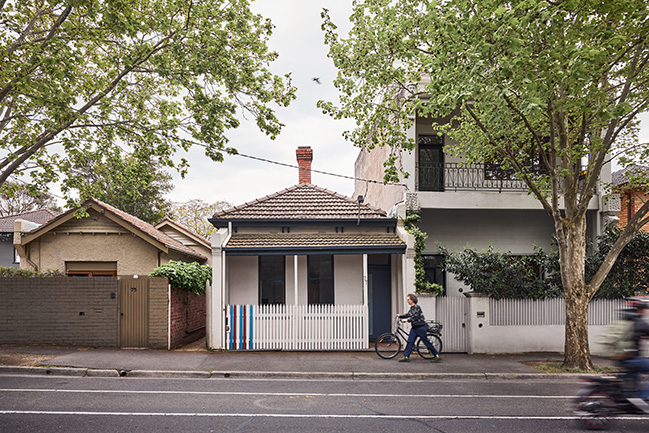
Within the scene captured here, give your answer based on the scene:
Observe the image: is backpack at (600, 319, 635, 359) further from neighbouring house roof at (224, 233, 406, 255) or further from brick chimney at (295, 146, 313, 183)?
brick chimney at (295, 146, 313, 183)

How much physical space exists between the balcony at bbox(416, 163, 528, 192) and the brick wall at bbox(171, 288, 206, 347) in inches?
325

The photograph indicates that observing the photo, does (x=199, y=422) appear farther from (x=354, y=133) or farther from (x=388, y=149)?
(x=388, y=149)

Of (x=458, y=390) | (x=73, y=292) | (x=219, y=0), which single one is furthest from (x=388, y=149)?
(x=73, y=292)

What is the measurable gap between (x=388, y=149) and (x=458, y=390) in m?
9.99

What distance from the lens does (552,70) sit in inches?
321

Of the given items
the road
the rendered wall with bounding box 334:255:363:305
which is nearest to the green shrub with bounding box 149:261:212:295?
the road

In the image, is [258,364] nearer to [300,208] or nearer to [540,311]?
[300,208]

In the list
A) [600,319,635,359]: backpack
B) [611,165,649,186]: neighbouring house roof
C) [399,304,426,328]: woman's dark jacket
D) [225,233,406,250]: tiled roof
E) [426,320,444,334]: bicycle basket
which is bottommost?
[426,320,444,334]: bicycle basket

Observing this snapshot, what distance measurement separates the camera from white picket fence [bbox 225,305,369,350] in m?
12.4

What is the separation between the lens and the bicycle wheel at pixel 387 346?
38.5ft

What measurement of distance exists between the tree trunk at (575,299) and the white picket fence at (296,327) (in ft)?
16.4

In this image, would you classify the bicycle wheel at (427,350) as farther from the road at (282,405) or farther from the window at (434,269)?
the window at (434,269)

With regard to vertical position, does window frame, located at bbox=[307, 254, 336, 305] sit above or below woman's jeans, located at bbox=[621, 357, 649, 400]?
above

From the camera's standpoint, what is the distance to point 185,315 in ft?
44.7
